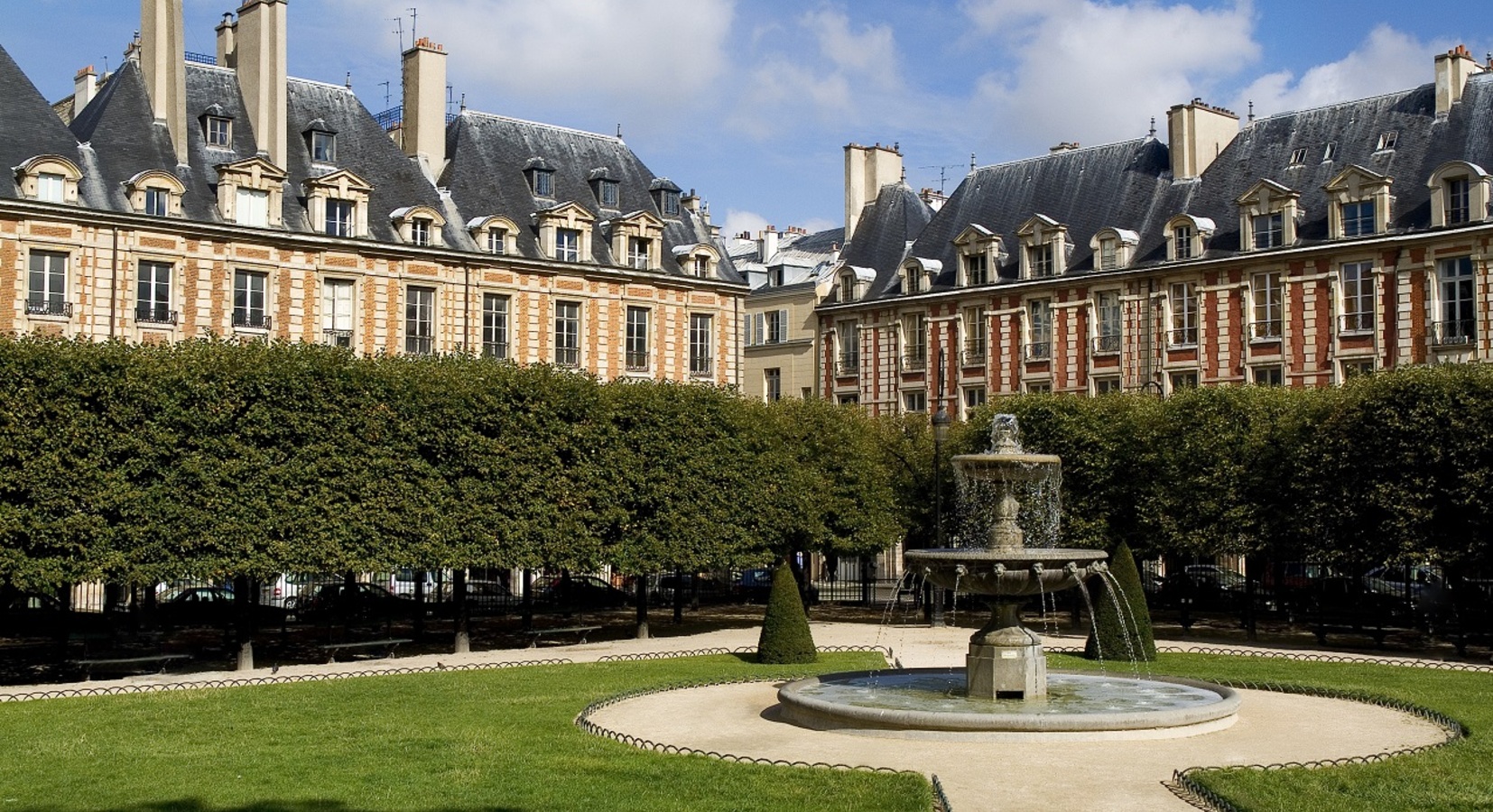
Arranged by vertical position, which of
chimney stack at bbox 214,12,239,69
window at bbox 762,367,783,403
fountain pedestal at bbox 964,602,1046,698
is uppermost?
chimney stack at bbox 214,12,239,69

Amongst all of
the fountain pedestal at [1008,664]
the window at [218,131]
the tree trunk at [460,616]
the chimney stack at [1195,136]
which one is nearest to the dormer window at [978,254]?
the chimney stack at [1195,136]

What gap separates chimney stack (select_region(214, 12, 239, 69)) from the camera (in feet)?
131

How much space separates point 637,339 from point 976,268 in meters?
11.7

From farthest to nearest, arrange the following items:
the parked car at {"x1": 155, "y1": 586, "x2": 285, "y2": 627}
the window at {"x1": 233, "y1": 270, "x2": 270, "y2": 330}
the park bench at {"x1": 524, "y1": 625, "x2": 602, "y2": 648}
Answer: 1. the window at {"x1": 233, "y1": 270, "x2": 270, "y2": 330}
2. the parked car at {"x1": 155, "y1": 586, "x2": 285, "y2": 627}
3. the park bench at {"x1": 524, "y1": 625, "x2": 602, "y2": 648}

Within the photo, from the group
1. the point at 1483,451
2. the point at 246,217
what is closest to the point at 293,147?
the point at 246,217

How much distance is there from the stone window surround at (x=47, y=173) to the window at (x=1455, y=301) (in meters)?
32.3

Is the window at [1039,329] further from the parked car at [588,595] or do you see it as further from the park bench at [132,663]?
the park bench at [132,663]

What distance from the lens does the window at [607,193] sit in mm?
45500

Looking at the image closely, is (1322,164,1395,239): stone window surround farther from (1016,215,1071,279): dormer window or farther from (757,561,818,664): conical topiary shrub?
(757,561,818,664): conical topiary shrub

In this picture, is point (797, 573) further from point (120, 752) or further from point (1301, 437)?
point (120, 752)

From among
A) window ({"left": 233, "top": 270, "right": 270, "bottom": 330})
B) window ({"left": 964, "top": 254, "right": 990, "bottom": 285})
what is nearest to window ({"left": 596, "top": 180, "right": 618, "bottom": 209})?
window ({"left": 233, "top": 270, "right": 270, "bottom": 330})

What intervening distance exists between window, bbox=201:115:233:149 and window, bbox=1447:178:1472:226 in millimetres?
30171

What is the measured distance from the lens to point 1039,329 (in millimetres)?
46938

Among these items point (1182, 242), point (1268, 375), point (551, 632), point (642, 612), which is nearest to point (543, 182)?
point (1182, 242)
